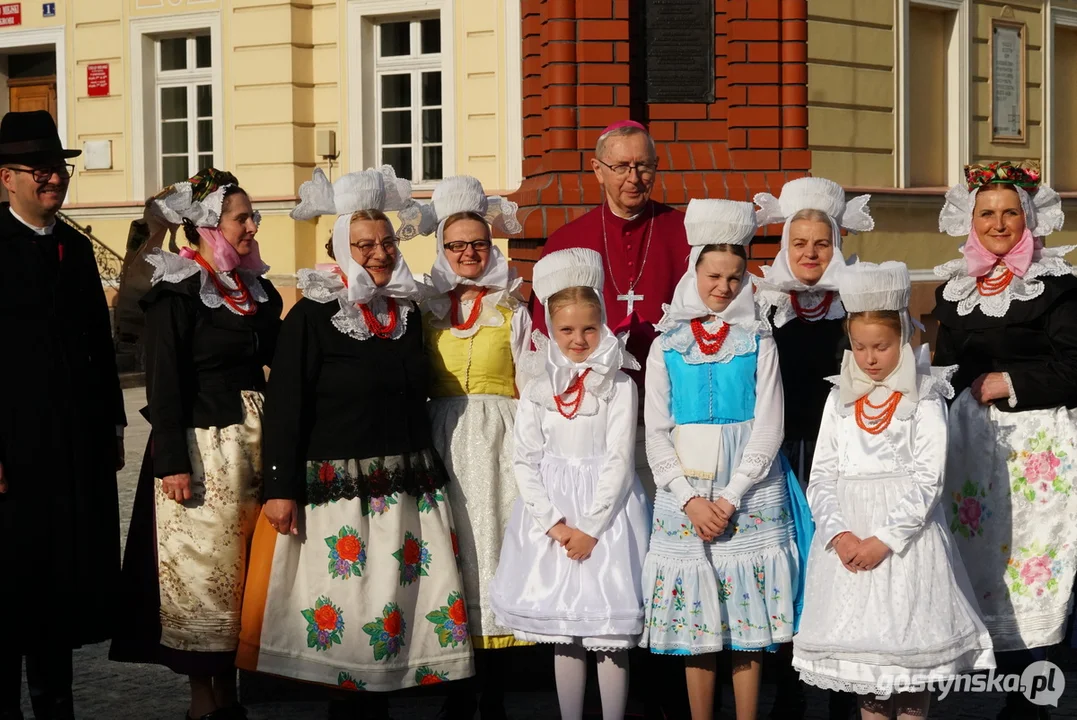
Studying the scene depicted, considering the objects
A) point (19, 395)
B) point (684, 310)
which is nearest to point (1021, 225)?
point (684, 310)

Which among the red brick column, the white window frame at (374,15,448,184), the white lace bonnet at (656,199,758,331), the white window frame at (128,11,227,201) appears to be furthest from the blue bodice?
the white window frame at (128,11,227,201)

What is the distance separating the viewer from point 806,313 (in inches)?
217

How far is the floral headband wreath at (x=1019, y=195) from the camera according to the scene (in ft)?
17.7

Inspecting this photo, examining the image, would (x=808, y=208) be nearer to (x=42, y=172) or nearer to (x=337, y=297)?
(x=337, y=297)

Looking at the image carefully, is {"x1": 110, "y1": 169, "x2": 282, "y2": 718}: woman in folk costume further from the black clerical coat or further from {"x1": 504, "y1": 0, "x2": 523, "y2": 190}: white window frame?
{"x1": 504, "y1": 0, "x2": 523, "y2": 190}: white window frame

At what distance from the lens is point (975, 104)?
51.4 ft

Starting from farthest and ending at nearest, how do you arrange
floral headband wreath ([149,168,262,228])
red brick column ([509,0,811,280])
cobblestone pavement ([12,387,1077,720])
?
1. red brick column ([509,0,811,280])
2. cobblestone pavement ([12,387,1077,720])
3. floral headband wreath ([149,168,262,228])

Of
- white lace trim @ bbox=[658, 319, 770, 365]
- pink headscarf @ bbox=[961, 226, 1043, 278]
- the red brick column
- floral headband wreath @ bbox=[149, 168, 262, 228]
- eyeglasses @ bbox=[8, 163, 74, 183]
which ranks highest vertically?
the red brick column

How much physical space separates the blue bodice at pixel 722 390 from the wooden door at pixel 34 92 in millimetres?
15418

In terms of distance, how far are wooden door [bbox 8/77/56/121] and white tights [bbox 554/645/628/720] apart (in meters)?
15.4

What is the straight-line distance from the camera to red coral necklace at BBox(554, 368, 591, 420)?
521 cm

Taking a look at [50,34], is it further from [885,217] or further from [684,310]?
[684,310]

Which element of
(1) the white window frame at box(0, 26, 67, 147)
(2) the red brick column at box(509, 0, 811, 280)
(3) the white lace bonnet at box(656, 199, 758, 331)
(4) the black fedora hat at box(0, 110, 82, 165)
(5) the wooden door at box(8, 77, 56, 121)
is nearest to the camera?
(3) the white lace bonnet at box(656, 199, 758, 331)

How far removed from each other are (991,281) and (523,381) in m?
1.70
